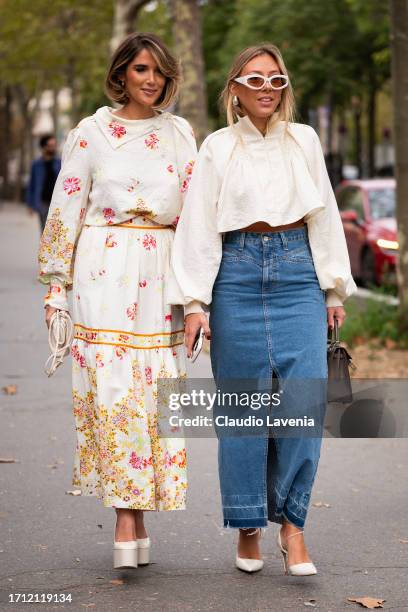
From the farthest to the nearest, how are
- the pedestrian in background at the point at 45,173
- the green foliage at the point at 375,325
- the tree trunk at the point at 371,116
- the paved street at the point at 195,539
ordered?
the tree trunk at the point at 371,116, the pedestrian in background at the point at 45,173, the green foliage at the point at 375,325, the paved street at the point at 195,539

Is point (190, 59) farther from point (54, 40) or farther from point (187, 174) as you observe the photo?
point (54, 40)

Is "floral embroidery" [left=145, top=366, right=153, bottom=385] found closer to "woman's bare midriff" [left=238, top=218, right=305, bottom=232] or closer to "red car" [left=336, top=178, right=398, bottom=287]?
"woman's bare midriff" [left=238, top=218, right=305, bottom=232]

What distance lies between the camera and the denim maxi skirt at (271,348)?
477 centimetres

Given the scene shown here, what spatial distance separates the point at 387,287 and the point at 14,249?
577 inches

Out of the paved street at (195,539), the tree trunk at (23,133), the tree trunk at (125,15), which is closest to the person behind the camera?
the paved street at (195,539)

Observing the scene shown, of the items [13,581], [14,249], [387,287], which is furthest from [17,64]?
[13,581]

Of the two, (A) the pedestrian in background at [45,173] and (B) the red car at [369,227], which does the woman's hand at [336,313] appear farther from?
(A) the pedestrian in background at [45,173]

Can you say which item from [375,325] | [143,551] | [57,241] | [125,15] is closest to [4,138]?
[125,15]

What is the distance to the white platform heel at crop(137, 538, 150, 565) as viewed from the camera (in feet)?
16.5

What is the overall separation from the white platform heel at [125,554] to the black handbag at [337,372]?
881mm

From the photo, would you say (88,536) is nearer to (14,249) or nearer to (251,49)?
(251,49)

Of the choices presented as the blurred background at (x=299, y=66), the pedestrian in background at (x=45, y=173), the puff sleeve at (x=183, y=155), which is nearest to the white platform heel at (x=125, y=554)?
the puff sleeve at (x=183, y=155)

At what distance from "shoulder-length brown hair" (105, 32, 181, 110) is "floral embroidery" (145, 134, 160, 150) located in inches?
4.3

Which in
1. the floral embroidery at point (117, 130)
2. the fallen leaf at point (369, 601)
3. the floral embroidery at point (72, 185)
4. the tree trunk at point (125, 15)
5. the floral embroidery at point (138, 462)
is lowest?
the fallen leaf at point (369, 601)
